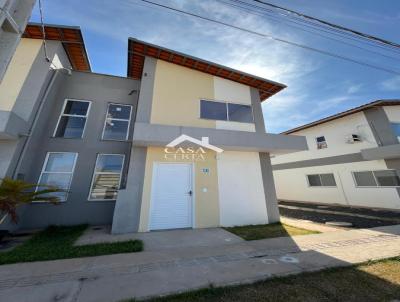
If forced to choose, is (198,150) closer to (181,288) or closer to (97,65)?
(181,288)

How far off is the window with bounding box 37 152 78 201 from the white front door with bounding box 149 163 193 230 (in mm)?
3638

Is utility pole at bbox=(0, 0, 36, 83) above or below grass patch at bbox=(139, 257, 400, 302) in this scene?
above

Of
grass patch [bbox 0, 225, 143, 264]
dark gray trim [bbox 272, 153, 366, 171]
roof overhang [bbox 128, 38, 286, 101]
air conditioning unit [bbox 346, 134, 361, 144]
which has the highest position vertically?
roof overhang [bbox 128, 38, 286, 101]

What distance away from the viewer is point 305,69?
7707mm

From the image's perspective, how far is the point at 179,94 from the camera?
296 inches

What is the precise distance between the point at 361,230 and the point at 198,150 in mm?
6269

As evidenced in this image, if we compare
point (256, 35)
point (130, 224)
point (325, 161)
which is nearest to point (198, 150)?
point (130, 224)

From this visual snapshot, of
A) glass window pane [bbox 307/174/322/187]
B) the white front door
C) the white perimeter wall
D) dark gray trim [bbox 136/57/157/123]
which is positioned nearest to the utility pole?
dark gray trim [bbox 136/57/157/123]

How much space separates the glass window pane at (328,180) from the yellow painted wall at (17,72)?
715 inches

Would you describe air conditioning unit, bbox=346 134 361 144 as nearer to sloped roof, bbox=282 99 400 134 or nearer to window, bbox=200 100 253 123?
sloped roof, bbox=282 99 400 134

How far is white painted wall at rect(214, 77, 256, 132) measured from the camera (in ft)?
26.1

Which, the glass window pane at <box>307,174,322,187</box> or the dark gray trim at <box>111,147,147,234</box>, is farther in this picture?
the glass window pane at <box>307,174,322,187</box>

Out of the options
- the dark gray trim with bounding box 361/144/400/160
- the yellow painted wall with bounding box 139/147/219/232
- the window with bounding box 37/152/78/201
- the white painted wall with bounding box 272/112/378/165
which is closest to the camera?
the yellow painted wall with bounding box 139/147/219/232

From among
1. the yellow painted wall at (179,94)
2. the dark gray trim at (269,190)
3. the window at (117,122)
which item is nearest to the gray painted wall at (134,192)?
the yellow painted wall at (179,94)
